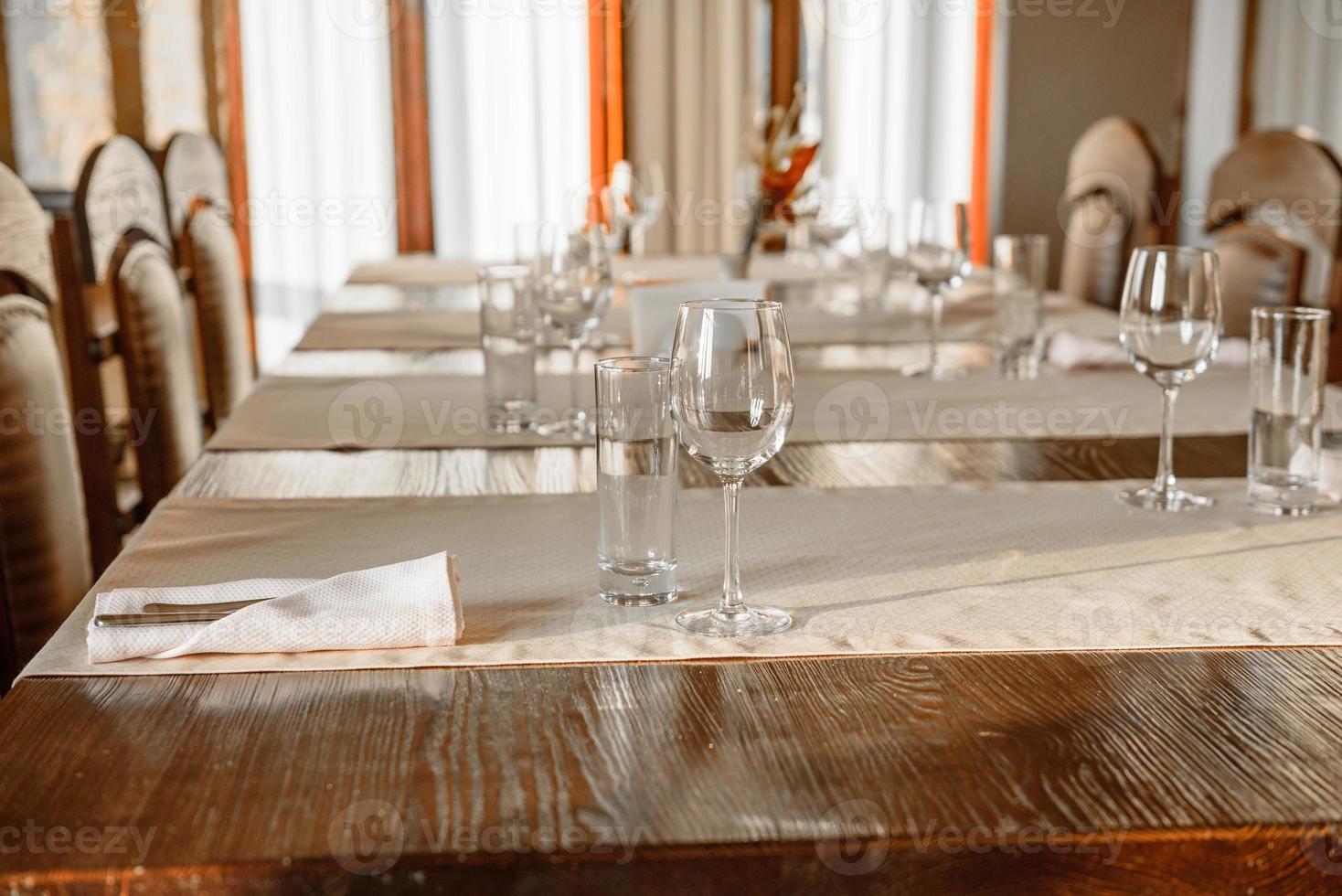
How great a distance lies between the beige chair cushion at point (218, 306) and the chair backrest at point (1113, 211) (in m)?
1.77

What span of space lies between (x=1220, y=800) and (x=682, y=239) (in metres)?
4.56

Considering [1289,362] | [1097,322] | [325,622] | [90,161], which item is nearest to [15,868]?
[325,622]

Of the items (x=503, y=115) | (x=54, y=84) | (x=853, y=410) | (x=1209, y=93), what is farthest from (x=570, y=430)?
(x=1209, y=93)

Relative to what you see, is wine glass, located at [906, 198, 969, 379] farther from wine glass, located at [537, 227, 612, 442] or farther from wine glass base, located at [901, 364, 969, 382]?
wine glass, located at [537, 227, 612, 442]

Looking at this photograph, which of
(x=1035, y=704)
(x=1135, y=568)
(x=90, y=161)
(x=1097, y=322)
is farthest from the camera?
(x=1097, y=322)

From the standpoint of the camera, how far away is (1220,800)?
2.03 ft

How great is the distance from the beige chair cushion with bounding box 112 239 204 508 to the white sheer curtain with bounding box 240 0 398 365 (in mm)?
3004

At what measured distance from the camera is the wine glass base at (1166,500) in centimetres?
112

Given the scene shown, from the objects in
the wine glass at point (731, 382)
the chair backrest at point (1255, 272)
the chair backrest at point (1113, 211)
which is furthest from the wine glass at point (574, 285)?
the chair backrest at point (1113, 211)

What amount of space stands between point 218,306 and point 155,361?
2.54ft

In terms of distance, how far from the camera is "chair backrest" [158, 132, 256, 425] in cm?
262

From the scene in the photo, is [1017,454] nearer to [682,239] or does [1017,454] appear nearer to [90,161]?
[90,161]

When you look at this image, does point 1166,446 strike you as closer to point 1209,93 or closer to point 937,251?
point 937,251

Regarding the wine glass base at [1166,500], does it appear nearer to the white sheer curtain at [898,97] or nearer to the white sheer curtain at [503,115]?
the white sheer curtain at [503,115]
